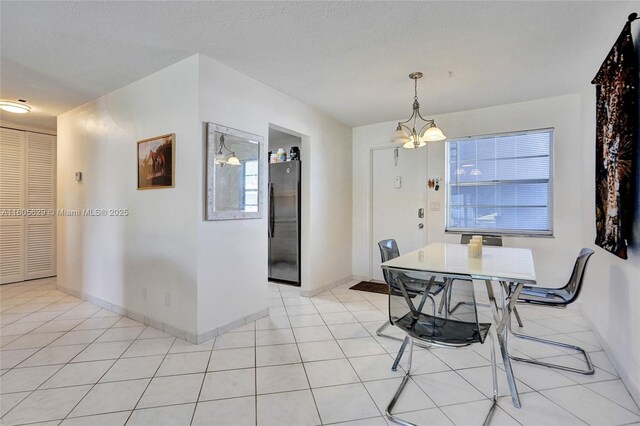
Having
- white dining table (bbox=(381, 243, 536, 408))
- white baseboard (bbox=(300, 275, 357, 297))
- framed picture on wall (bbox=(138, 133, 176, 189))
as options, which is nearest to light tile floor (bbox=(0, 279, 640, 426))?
white dining table (bbox=(381, 243, 536, 408))

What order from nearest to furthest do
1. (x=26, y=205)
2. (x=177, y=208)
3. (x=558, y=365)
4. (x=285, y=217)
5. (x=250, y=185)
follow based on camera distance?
1. (x=558, y=365)
2. (x=177, y=208)
3. (x=250, y=185)
4. (x=285, y=217)
5. (x=26, y=205)

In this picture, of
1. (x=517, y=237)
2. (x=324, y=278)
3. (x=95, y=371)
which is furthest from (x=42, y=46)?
(x=517, y=237)

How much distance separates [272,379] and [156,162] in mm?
2194

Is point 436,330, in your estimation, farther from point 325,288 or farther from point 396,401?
point 325,288

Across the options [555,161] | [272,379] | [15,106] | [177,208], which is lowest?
[272,379]

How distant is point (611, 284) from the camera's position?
2.38m

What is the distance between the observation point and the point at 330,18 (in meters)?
2.09

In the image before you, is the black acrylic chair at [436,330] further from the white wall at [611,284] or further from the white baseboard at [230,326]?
the white baseboard at [230,326]

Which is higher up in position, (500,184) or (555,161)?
(555,161)

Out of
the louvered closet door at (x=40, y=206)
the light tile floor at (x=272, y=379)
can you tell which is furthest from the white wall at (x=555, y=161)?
the louvered closet door at (x=40, y=206)

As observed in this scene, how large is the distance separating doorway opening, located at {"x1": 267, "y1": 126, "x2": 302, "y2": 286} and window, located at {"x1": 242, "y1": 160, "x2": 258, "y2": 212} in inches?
51.1

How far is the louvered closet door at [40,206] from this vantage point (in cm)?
479

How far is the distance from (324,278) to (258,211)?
1.66 meters

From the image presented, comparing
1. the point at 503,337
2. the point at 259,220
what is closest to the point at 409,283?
the point at 503,337
